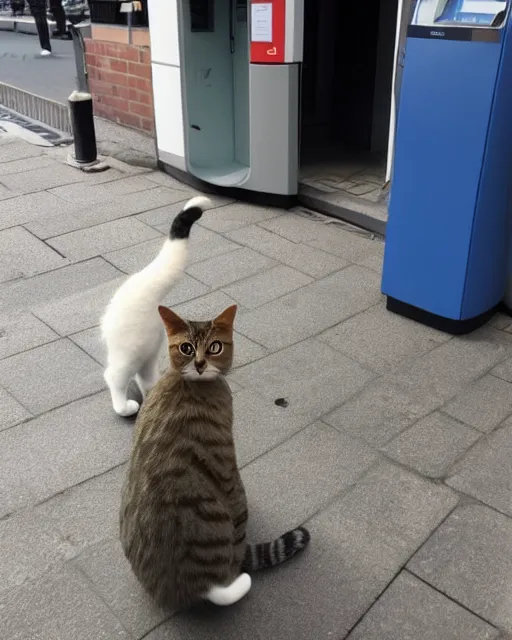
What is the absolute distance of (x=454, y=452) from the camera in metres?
2.82

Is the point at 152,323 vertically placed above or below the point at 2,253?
above

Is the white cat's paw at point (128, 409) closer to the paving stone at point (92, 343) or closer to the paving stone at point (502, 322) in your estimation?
the paving stone at point (92, 343)

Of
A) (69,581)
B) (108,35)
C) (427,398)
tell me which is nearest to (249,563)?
(69,581)

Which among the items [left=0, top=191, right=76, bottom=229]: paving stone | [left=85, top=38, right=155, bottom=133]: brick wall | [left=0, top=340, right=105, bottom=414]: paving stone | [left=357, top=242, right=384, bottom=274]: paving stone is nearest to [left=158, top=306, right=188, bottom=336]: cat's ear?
[left=0, top=340, right=105, bottom=414]: paving stone

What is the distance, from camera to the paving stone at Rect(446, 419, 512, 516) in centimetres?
257

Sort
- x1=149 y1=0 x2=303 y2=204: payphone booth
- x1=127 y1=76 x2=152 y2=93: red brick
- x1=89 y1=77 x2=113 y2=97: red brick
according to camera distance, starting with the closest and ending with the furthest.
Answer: x1=149 y1=0 x2=303 y2=204: payphone booth
x1=127 y1=76 x2=152 y2=93: red brick
x1=89 y1=77 x2=113 y2=97: red brick

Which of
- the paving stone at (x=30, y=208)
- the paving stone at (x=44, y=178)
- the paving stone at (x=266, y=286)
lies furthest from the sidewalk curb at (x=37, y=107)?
A: the paving stone at (x=266, y=286)

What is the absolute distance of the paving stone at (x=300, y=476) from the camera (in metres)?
2.48

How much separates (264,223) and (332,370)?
2.27 m

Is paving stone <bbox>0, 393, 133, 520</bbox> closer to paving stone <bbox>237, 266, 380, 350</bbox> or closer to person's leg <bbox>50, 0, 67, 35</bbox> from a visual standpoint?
paving stone <bbox>237, 266, 380, 350</bbox>

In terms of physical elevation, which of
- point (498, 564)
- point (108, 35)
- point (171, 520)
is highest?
point (108, 35)

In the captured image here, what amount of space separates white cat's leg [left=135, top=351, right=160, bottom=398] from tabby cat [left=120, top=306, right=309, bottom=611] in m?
0.97

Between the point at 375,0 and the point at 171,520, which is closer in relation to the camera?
→ the point at 171,520

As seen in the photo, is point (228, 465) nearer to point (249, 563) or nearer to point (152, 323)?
point (249, 563)
